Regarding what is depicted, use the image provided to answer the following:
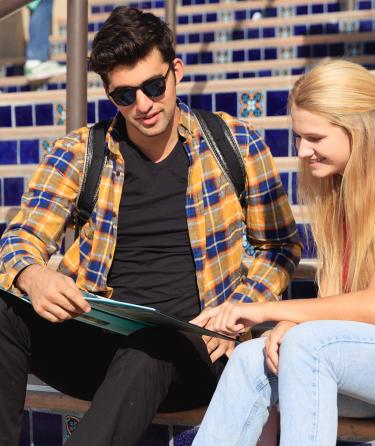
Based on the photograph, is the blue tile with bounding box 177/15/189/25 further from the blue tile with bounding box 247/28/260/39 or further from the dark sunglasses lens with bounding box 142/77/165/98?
the dark sunglasses lens with bounding box 142/77/165/98

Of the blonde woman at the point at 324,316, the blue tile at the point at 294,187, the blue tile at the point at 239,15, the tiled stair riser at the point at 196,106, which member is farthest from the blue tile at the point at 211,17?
the blonde woman at the point at 324,316

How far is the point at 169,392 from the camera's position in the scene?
199cm

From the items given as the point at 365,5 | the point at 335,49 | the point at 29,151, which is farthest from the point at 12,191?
the point at 365,5

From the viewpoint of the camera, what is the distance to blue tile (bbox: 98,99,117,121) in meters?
3.54

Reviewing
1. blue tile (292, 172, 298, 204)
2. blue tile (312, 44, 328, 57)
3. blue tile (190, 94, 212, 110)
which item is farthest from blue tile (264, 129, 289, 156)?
blue tile (312, 44, 328, 57)

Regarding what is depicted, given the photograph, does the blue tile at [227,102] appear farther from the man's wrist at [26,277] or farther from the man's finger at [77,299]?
the man's finger at [77,299]

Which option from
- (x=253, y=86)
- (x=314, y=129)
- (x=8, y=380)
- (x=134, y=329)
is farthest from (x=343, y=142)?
(x=253, y=86)

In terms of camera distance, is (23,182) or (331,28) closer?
(23,182)

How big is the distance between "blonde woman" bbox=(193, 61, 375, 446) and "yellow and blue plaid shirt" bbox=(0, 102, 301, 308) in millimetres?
156

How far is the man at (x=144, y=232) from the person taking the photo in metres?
2.01

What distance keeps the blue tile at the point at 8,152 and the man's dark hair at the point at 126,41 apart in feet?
5.00

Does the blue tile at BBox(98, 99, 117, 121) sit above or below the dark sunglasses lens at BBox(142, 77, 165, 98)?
below

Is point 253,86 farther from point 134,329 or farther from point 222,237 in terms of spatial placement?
point 134,329

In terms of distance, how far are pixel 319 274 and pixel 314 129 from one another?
359 mm
